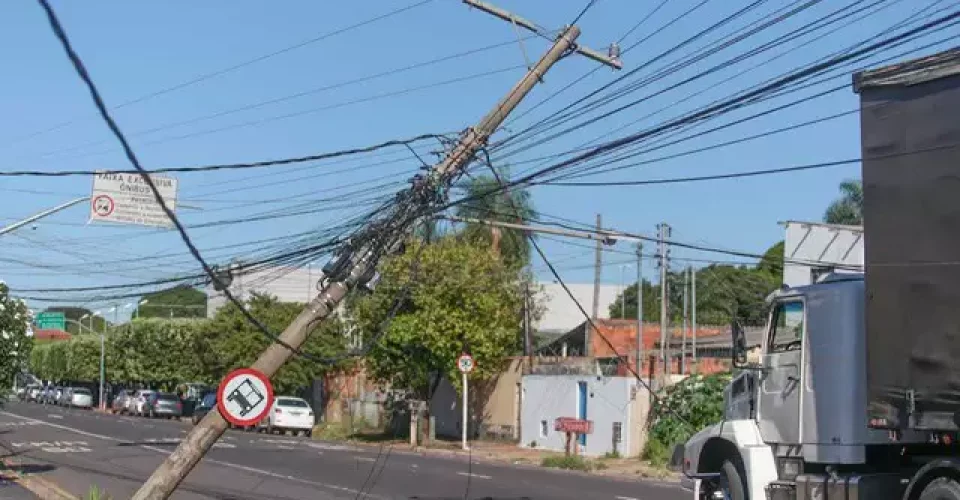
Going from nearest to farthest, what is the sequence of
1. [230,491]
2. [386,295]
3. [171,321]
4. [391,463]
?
[230,491] → [391,463] → [386,295] → [171,321]

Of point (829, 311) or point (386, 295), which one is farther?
point (386, 295)

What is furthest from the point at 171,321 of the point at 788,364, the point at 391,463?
the point at 788,364

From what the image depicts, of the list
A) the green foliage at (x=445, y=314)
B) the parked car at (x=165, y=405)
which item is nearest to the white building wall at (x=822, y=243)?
the green foliage at (x=445, y=314)

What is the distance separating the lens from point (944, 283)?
885 centimetres

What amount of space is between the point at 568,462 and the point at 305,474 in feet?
24.7

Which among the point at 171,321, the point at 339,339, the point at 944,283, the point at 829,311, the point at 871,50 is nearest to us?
the point at 944,283

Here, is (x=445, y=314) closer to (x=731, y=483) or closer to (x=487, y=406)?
(x=487, y=406)

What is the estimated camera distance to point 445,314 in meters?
36.8

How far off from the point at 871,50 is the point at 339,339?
40770 millimetres

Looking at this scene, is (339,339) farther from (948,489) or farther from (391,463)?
(948,489)

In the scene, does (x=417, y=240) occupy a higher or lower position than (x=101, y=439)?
higher

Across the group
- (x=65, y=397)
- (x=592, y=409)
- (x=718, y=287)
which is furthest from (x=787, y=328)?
(x=65, y=397)

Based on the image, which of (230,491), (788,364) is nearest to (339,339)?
(230,491)

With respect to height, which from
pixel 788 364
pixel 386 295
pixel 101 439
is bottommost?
pixel 101 439
